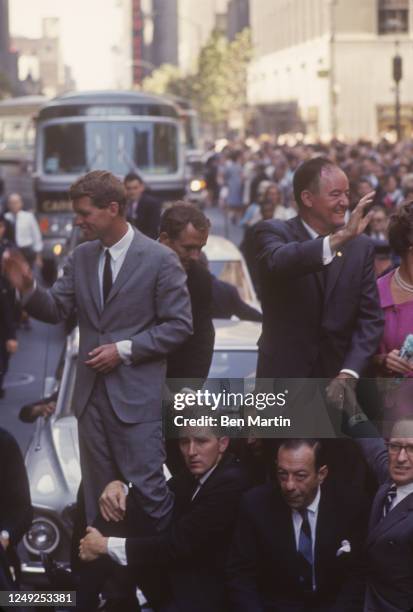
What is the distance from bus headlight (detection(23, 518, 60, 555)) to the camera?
6793mm

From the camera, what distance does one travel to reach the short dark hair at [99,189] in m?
5.11

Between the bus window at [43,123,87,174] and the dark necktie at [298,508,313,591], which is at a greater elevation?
the bus window at [43,123,87,174]

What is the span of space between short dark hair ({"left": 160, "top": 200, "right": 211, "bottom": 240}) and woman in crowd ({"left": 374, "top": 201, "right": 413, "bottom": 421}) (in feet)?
2.37

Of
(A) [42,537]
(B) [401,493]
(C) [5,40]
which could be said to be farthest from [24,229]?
(C) [5,40]

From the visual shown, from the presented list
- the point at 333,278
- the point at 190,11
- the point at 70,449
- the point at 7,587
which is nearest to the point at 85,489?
the point at 7,587

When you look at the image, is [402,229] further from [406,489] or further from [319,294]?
[406,489]

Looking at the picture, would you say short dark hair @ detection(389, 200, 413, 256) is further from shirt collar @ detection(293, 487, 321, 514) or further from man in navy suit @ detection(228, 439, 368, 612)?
shirt collar @ detection(293, 487, 321, 514)

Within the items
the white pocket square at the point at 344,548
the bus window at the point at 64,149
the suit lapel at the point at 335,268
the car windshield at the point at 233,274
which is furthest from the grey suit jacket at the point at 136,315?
the bus window at the point at 64,149

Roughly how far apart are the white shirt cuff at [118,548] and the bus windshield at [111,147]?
15754 mm

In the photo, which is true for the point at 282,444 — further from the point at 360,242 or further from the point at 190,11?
the point at 190,11

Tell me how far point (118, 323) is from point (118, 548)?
0.80 meters

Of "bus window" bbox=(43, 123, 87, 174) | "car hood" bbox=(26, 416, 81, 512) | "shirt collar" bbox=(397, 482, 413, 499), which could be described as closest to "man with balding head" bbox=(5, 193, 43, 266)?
"bus window" bbox=(43, 123, 87, 174)

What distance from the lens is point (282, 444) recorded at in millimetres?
5055

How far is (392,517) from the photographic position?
15.8ft
